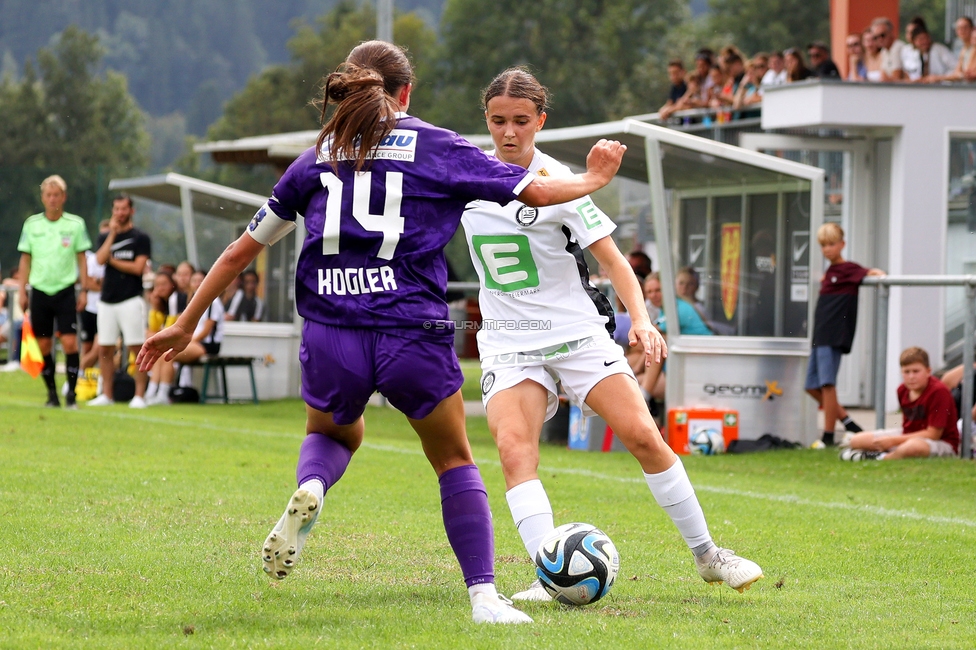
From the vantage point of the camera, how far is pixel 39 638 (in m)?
4.13

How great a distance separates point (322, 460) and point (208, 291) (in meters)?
0.69

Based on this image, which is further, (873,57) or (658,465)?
(873,57)

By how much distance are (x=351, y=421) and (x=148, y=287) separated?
53.1 feet

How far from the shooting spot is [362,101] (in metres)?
4.39

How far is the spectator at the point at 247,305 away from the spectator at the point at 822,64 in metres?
7.99

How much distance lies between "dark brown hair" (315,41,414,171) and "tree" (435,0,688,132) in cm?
6004

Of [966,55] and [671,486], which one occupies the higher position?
[966,55]

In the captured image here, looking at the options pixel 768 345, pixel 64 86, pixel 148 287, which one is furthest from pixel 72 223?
pixel 64 86

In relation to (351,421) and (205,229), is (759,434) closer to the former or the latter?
(351,421)

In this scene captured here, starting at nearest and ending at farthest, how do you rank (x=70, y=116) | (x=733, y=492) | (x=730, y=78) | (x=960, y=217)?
(x=733, y=492)
(x=960, y=217)
(x=730, y=78)
(x=70, y=116)

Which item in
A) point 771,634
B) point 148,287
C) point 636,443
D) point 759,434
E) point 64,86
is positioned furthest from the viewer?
point 64,86

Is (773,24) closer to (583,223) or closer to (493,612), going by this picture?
(583,223)

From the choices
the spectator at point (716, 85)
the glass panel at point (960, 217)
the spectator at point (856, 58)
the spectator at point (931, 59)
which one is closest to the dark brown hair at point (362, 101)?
the glass panel at point (960, 217)

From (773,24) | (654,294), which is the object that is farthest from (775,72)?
(773,24)
